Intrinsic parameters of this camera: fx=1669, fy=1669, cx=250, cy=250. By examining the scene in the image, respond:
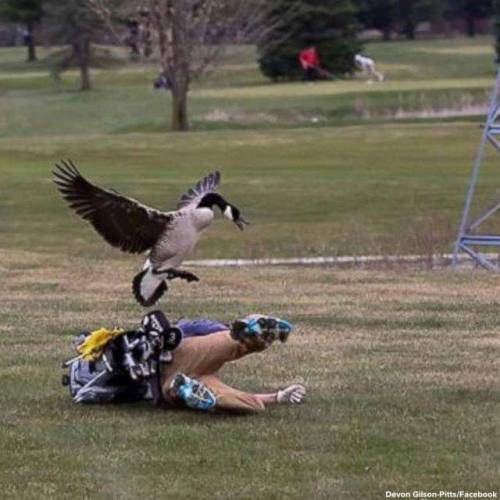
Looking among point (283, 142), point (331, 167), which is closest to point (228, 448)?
point (331, 167)

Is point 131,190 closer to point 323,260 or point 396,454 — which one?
point 323,260

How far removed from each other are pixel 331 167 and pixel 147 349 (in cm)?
2470

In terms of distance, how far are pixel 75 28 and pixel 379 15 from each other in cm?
2863

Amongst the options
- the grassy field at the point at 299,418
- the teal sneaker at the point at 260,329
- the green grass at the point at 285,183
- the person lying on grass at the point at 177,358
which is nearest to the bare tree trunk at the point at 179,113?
the green grass at the point at 285,183

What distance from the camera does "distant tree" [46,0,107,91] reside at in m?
66.2

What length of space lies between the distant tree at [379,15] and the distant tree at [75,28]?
19683 millimetres

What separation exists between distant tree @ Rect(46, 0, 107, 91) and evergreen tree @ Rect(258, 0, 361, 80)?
22.7 ft

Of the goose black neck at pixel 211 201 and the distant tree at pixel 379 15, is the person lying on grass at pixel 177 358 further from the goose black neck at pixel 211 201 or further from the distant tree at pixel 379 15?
the distant tree at pixel 379 15

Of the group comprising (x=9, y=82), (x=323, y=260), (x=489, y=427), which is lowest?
(x=9, y=82)

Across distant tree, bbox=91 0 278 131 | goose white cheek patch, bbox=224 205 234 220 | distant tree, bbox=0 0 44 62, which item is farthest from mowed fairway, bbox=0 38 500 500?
distant tree, bbox=0 0 44 62

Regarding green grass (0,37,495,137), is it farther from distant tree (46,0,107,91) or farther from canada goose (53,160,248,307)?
canada goose (53,160,248,307)

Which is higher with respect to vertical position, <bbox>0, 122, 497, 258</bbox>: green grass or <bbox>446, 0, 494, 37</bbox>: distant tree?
<bbox>0, 122, 497, 258</bbox>: green grass

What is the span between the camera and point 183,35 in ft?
147

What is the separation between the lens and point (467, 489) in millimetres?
6645
